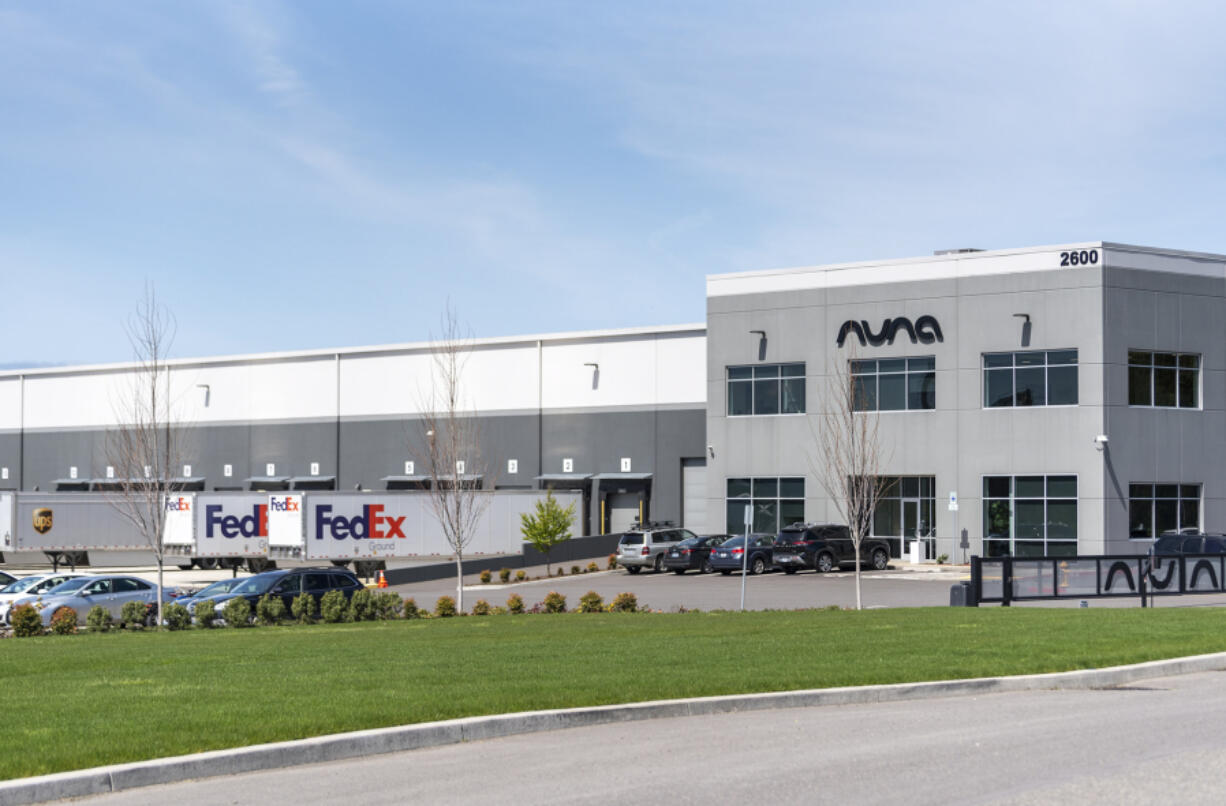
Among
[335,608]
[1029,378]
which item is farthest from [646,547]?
[335,608]

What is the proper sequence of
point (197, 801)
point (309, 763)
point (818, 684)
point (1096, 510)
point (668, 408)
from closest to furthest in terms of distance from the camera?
point (197, 801)
point (309, 763)
point (818, 684)
point (1096, 510)
point (668, 408)

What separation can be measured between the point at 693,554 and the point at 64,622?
2465cm

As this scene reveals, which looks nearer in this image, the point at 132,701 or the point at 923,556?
the point at 132,701

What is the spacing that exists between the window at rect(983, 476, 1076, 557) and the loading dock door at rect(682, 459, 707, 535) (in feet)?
48.9

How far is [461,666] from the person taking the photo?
16594mm

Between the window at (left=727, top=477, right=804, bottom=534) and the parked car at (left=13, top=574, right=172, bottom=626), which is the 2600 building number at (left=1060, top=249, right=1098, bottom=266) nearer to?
the window at (left=727, top=477, right=804, bottom=534)

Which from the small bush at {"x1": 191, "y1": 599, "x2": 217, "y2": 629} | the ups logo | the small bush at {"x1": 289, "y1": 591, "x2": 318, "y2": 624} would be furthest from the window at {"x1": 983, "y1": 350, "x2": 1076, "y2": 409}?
the ups logo

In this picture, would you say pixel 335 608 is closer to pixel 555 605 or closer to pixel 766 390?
pixel 555 605

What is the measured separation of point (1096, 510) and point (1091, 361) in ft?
16.9

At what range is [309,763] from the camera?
11.1m

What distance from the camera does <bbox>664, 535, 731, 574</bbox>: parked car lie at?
48.7m

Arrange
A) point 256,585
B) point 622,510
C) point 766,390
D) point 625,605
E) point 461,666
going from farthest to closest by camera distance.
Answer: point 622,510 < point 766,390 < point 625,605 < point 256,585 < point 461,666

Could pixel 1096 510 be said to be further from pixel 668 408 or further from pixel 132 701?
pixel 132 701

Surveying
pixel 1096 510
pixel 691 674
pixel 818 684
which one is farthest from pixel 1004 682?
pixel 1096 510
